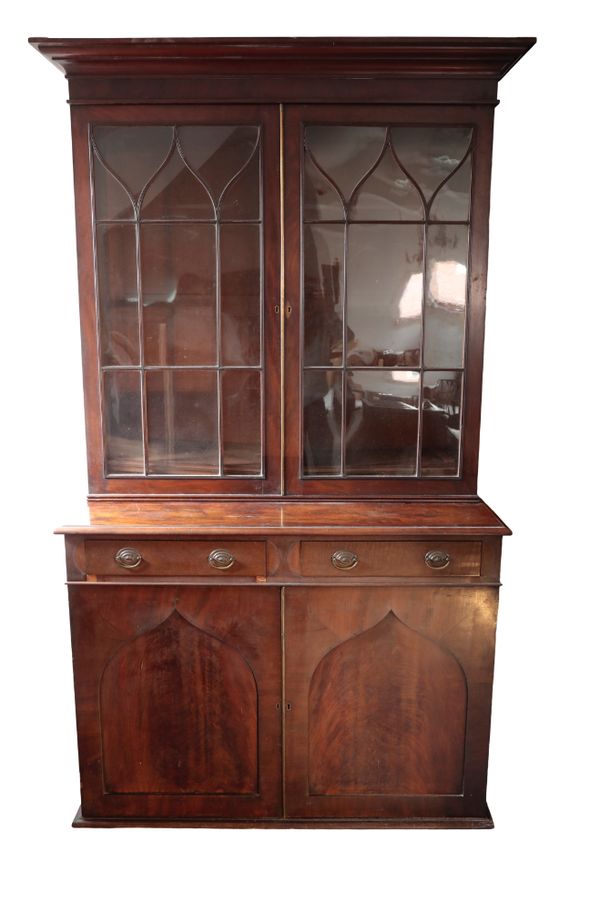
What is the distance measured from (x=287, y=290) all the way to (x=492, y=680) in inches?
→ 58.5

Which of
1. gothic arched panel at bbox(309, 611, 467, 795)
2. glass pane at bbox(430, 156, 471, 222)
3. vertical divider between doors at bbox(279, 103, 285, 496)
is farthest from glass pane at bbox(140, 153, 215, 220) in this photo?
gothic arched panel at bbox(309, 611, 467, 795)

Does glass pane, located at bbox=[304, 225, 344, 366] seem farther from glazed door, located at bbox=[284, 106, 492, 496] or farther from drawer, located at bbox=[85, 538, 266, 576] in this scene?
drawer, located at bbox=[85, 538, 266, 576]

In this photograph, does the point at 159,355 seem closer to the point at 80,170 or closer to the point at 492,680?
the point at 80,170

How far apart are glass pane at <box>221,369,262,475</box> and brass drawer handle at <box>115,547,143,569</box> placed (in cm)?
44

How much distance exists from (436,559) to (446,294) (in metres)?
0.91

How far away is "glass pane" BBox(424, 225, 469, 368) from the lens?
246 cm

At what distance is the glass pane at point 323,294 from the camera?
8.04 ft

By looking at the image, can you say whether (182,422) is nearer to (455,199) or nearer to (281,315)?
(281,315)

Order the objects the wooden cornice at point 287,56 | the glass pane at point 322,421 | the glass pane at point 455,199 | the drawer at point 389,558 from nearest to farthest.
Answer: the wooden cornice at point 287,56 → the drawer at point 389,558 → the glass pane at point 455,199 → the glass pane at point 322,421

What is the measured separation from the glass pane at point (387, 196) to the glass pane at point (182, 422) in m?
0.77

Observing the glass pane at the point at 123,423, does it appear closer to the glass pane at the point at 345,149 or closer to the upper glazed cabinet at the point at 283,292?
the upper glazed cabinet at the point at 283,292

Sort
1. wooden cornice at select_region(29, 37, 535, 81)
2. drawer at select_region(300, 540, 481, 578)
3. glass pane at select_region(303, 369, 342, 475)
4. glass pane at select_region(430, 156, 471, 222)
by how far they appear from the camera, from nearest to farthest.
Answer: wooden cornice at select_region(29, 37, 535, 81), drawer at select_region(300, 540, 481, 578), glass pane at select_region(430, 156, 471, 222), glass pane at select_region(303, 369, 342, 475)

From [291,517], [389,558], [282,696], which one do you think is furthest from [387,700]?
[291,517]

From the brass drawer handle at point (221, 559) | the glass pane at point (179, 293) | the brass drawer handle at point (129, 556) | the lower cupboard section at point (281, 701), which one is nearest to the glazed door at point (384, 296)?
the glass pane at point (179, 293)
